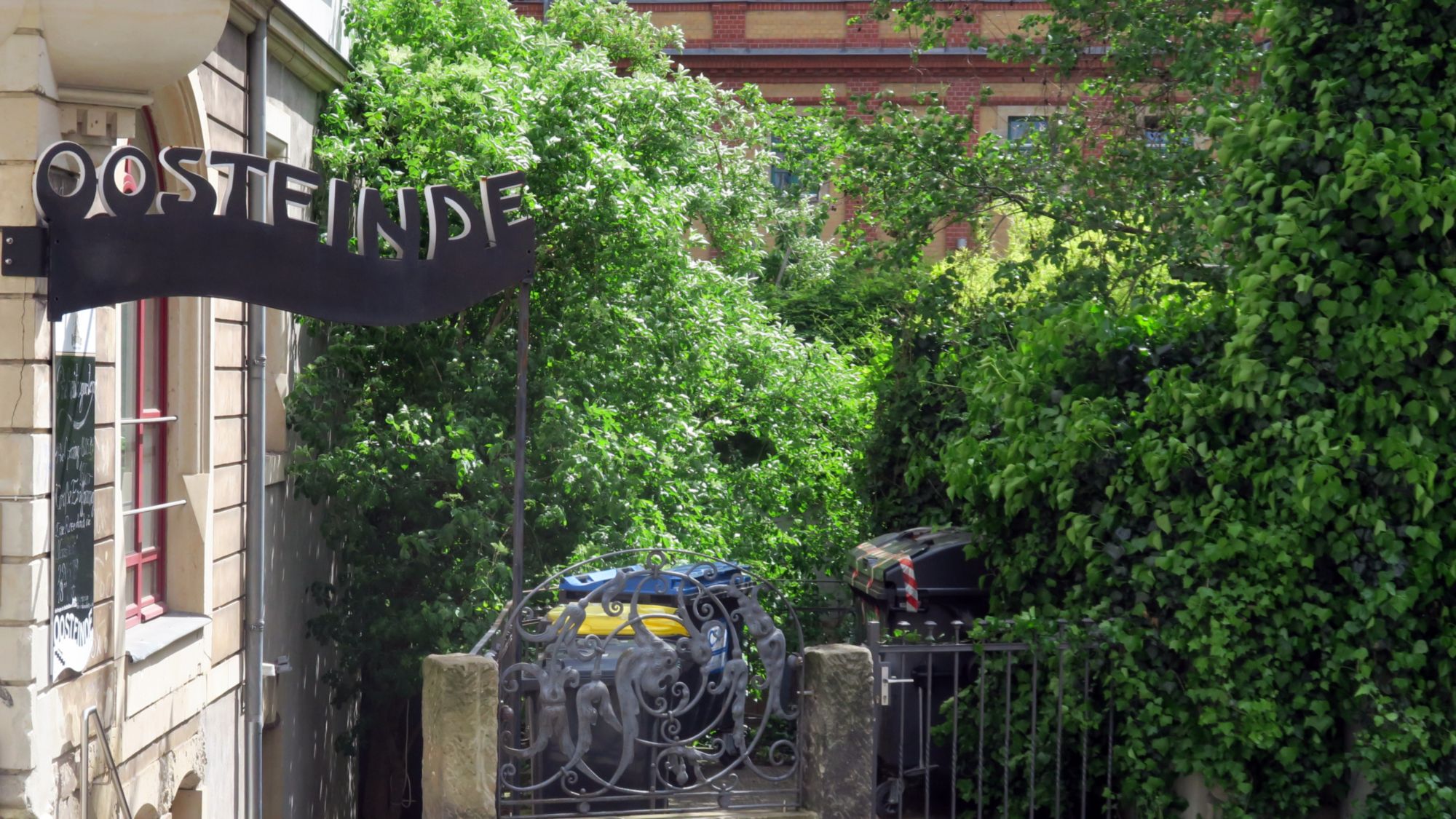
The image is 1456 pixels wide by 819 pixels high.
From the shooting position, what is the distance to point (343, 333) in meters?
10.0

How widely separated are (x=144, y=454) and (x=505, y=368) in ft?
9.44

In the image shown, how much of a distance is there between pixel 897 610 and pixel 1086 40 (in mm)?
5243

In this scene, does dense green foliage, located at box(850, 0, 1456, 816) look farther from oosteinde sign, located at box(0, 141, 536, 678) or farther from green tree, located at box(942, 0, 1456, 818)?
oosteinde sign, located at box(0, 141, 536, 678)

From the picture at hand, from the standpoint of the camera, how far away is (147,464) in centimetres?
745

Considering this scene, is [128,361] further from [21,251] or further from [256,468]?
[21,251]

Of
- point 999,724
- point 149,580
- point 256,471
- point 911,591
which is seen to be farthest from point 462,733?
point 256,471

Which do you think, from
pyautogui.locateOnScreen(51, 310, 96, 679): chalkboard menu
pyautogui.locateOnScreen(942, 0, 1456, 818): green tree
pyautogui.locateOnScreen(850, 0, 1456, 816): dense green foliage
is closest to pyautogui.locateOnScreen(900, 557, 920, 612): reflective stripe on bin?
pyautogui.locateOnScreen(850, 0, 1456, 816): dense green foliage

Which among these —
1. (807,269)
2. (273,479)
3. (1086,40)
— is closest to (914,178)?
(1086,40)

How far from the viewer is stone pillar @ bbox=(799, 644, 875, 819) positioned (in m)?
6.04

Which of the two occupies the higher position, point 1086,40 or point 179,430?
point 1086,40

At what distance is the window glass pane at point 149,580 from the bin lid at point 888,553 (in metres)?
4.42

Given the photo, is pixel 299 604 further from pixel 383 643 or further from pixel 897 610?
pixel 897 610

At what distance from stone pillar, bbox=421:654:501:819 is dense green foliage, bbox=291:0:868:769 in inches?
132

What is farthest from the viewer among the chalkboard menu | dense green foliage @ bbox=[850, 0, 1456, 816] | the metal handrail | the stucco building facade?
dense green foliage @ bbox=[850, 0, 1456, 816]
